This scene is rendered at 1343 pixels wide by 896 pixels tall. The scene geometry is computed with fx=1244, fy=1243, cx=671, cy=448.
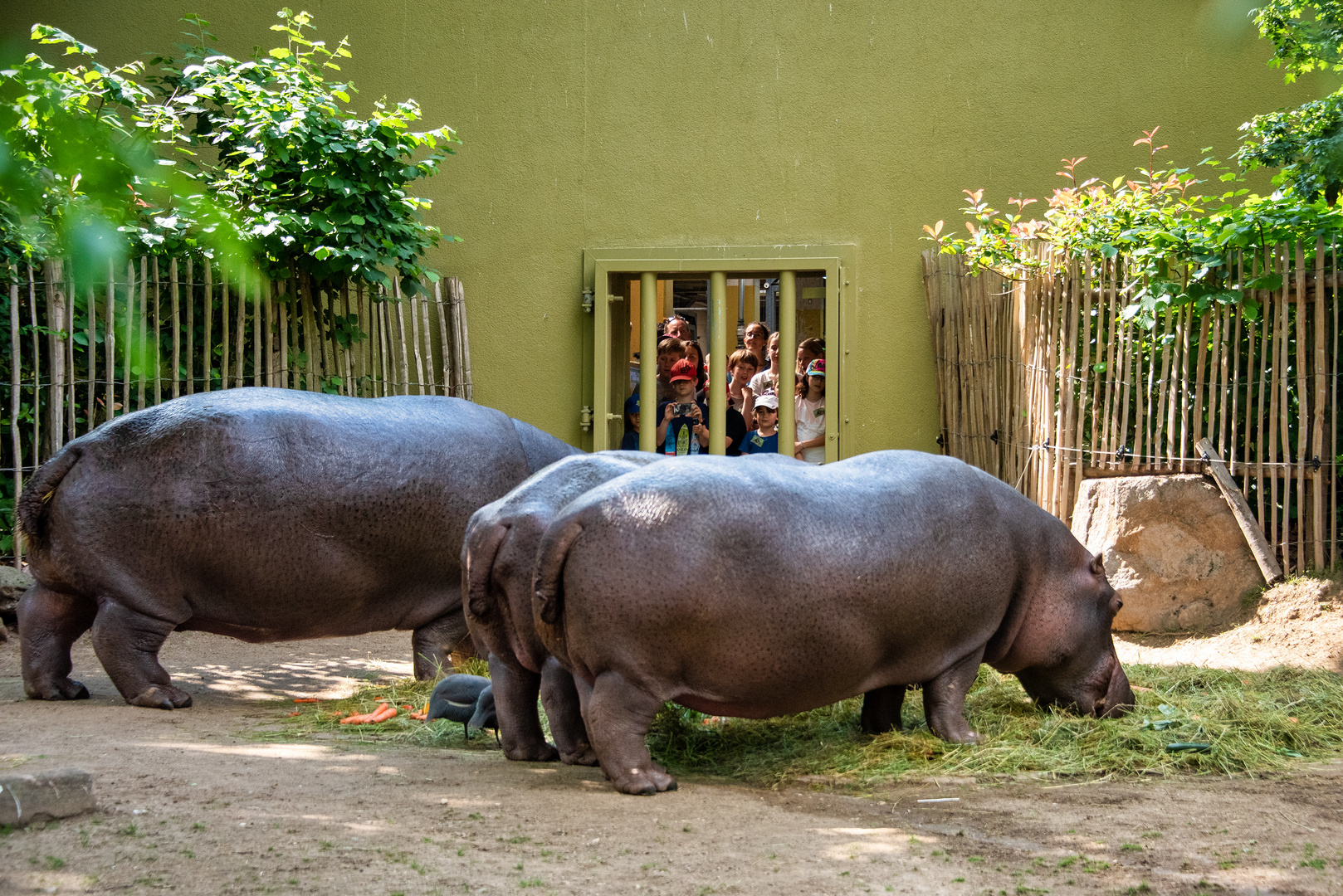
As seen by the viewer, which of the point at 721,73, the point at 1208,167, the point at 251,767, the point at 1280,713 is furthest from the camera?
the point at 721,73

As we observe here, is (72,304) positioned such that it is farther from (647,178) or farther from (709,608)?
(709,608)

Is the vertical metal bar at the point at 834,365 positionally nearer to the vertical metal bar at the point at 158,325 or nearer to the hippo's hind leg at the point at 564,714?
the vertical metal bar at the point at 158,325

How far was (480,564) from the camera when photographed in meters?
3.99

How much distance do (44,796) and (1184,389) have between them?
599cm

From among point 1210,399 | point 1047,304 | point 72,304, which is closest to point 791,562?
point 1210,399

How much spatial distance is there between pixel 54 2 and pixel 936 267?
7.35m

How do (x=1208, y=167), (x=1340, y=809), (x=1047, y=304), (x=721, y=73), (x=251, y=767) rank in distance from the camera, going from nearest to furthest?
(x=1340, y=809)
(x=251, y=767)
(x=1047, y=304)
(x=1208, y=167)
(x=721, y=73)

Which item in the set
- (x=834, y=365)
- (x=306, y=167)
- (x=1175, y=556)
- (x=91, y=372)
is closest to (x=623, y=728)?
(x=1175, y=556)

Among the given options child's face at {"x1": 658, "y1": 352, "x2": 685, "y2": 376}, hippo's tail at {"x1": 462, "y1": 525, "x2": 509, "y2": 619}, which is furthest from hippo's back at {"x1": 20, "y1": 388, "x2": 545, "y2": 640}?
child's face at {"x1": 658, "y1": 352, "x2": 685, "y2": 376}

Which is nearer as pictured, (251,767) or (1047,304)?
(251,767)

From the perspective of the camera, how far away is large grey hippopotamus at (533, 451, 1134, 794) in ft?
12.1

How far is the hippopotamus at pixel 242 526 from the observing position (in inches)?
197

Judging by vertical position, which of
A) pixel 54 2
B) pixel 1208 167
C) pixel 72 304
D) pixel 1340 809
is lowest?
pixel 1340 809

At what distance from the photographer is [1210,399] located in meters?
6.87
